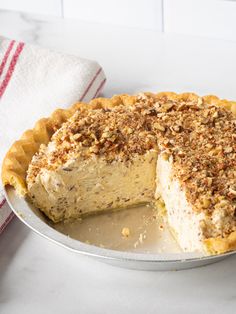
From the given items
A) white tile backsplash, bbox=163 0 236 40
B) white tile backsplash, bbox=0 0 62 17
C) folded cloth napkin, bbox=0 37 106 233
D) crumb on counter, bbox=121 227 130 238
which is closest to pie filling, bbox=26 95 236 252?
crumb on counter, bbox=121 227 130 238

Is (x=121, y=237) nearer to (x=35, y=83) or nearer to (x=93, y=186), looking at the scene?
(x=93, y=186)

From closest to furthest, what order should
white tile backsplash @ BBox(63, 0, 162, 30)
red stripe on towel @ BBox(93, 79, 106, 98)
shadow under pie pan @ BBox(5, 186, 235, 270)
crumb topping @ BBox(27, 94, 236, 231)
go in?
shadow under pie pan @ BBox(5, 186, 235, 270)
crumb topping @ BBox(27, 94, 236, 231)
red stripe on towel @ BBox(93, 79, 106, 98)
white tile backsplash @ BBox(63, 0, 162, 30)

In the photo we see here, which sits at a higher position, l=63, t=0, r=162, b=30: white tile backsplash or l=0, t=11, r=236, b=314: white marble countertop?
l=63, t=0, r=162, b=30: white tile backsplash

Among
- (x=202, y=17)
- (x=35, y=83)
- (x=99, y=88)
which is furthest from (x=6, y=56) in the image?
(x=202, y=17)

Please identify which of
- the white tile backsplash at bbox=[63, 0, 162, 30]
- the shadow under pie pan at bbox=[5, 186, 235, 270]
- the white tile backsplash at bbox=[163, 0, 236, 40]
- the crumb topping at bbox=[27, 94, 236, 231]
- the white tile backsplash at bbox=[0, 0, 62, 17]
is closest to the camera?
the shadow under pie pan at bbox=[5, 186, 235, 270]

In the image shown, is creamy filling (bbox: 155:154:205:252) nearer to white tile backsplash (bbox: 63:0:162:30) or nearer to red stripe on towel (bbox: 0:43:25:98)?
red stripe on towel (bbox: 0:43:25:98)

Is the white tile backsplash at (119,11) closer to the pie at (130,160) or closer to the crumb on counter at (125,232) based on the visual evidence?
the pie at (130,160)

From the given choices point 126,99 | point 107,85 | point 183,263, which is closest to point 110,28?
point 107,85

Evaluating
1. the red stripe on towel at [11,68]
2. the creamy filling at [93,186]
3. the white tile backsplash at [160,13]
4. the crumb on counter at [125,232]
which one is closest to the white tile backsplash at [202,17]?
the white tile backsplash at [160,13]

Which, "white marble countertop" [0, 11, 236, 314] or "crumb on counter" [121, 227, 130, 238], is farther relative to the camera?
"crumb on counter" [121, 227, 130, 238]
